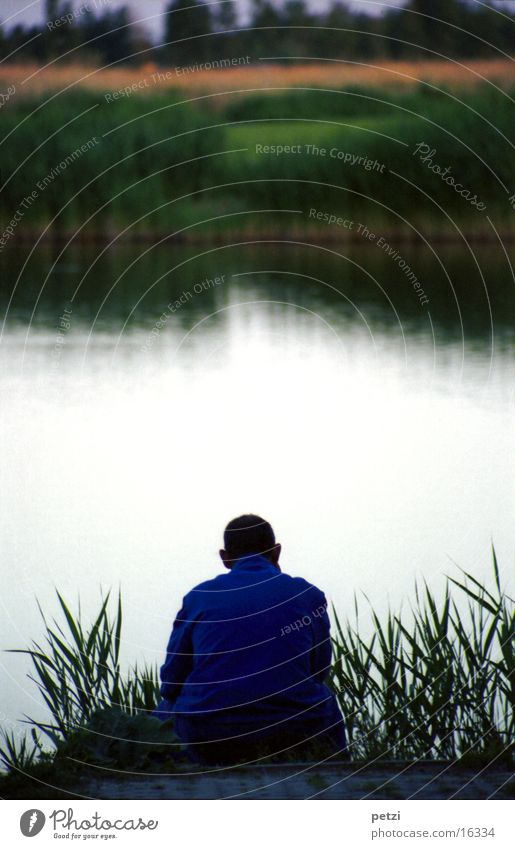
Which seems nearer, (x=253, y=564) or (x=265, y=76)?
(x=253, y=564)

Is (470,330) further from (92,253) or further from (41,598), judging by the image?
(41,598)

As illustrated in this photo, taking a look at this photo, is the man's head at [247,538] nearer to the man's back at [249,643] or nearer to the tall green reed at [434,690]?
the man's back at [249,643]

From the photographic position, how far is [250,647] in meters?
3.65

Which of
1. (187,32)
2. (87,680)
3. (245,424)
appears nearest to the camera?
(87,680)

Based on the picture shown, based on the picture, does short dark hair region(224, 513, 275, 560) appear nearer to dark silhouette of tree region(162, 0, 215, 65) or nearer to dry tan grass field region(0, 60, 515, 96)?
dark silhouette of tree region(162, 0, 215, 65)

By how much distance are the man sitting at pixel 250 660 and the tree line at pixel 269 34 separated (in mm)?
2034

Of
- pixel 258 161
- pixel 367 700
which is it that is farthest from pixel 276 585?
pixel 258 161

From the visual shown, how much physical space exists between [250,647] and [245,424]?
5526 millimetres

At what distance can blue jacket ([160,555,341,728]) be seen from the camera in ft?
11.9

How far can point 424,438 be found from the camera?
792 cm

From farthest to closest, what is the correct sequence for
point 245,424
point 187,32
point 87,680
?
point 245,424
point 187,32
point 87,680

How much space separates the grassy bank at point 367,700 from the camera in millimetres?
3791

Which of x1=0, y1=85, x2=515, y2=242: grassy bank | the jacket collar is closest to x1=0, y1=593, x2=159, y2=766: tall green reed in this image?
the jacket collar

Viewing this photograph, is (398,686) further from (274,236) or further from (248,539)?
(274,236)
